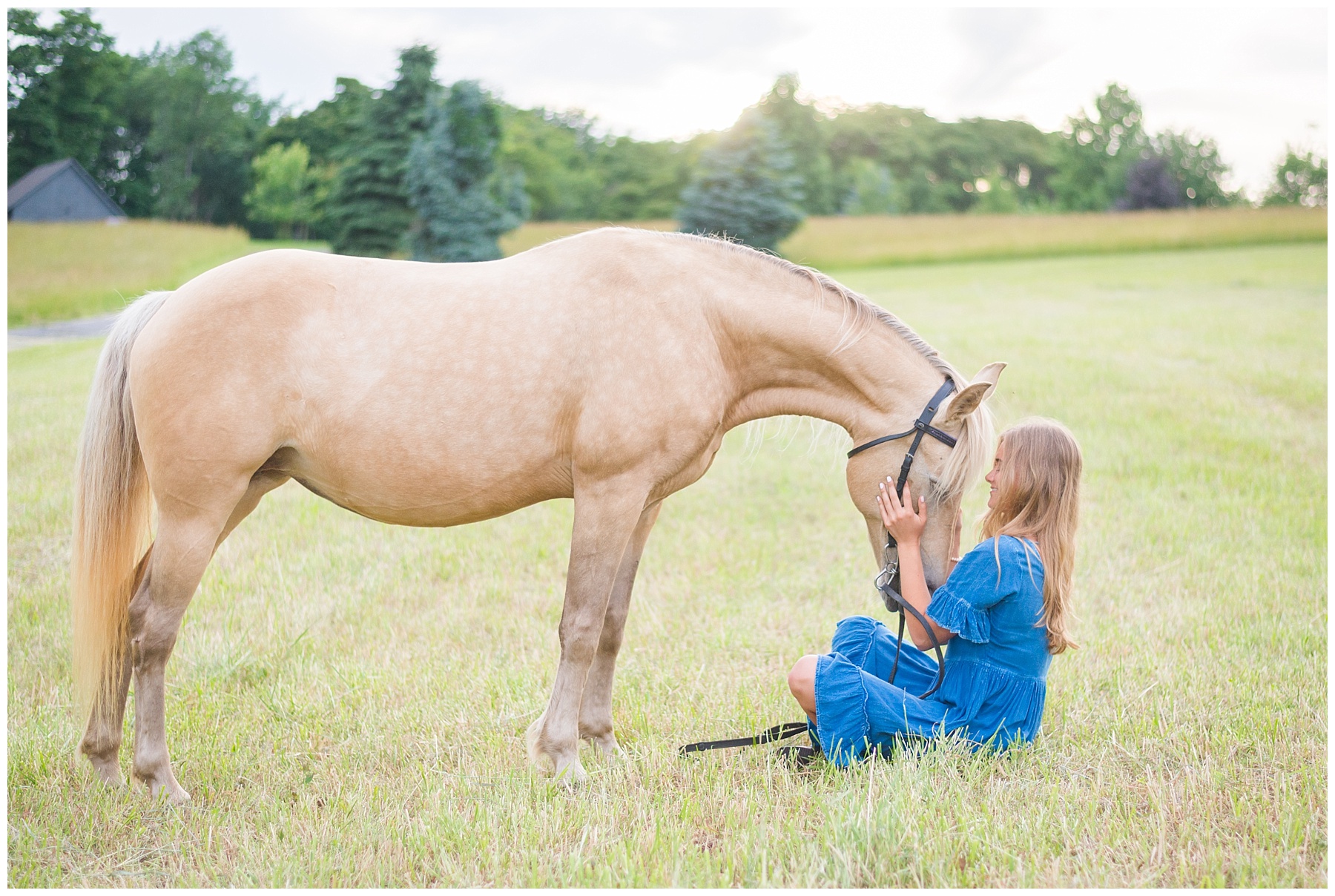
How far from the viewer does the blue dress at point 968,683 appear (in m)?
3.00

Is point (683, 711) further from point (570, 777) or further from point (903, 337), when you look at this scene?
point (903, 337)

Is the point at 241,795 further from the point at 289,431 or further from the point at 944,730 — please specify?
the point at 944,730

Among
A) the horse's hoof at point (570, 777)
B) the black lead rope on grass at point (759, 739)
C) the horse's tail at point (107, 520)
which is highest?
the horse's tail at point (107, 520)

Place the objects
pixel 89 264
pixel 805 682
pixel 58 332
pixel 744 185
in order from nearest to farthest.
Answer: pixel 805 682
pixel 58 332
pixel 89 264
pixel 744 185

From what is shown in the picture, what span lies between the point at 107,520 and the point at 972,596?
3.22 m

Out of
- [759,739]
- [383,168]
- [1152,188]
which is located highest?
[1152,188]

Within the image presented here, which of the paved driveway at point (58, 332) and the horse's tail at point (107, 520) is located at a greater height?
the horse's tail at point (107, 520)

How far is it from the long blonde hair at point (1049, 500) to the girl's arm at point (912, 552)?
0.27m

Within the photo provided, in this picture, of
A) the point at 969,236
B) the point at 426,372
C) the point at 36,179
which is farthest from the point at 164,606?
the point at 969,236

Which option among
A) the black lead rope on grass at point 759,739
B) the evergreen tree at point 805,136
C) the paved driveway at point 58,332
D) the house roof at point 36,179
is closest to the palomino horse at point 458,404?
the black lead rope on grass at point 759,739

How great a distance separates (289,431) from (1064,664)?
12.3ft

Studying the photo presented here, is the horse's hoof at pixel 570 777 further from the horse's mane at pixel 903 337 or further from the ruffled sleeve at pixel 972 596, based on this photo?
the horse's mane at pixel 903 337

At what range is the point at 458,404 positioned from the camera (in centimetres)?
314

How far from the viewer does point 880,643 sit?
3.44 m
